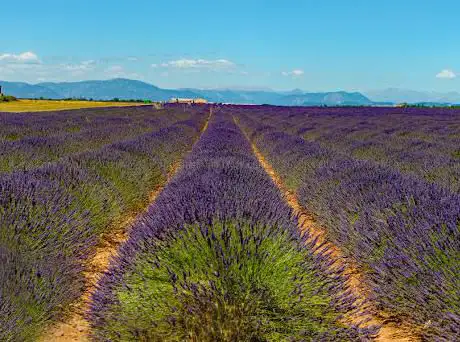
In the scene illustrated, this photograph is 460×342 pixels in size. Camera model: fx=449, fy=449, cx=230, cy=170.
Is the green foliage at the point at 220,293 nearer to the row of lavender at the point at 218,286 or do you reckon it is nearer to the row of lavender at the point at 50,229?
the row of lavender at the point at 218,286

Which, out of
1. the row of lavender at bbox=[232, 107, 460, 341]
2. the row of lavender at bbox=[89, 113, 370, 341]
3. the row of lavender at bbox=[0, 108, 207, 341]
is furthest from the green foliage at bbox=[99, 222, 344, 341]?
the row of lavender at bbox=[232, 107, 460, 341]

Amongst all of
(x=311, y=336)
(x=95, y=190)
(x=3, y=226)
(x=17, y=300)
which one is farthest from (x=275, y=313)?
(x=95, y=190)

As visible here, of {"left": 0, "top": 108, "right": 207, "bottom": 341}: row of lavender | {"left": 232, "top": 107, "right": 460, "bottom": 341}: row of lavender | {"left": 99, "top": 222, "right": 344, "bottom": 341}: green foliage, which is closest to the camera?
{"left": 99, "top": 222, "right": 344, "bottom": 341}: green foliage

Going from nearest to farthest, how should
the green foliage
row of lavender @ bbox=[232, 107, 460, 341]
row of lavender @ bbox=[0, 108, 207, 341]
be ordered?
1. the green foliage
2. row of lavender @ bbox=[0, 108, 207, 341]
3. row of lavender @ bbox=[232, 107, 460, 341]

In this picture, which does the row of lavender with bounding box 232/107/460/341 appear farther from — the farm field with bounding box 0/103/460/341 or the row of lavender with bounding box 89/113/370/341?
the row of lavender with bounding box 89/113/370/341

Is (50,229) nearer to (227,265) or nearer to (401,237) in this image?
(227,265)

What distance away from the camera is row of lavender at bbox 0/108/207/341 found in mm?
2311

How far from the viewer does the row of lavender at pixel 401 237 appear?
2500mm

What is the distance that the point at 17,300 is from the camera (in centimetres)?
223

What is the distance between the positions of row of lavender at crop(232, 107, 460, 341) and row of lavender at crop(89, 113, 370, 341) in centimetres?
57

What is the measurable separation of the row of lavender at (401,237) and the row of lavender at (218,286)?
572mm

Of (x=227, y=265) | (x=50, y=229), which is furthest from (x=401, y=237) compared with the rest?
(x=50, y=229)

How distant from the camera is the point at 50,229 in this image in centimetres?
315

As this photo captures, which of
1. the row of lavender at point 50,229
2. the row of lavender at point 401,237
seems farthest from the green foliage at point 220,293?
the row of lavender at point 401,237
